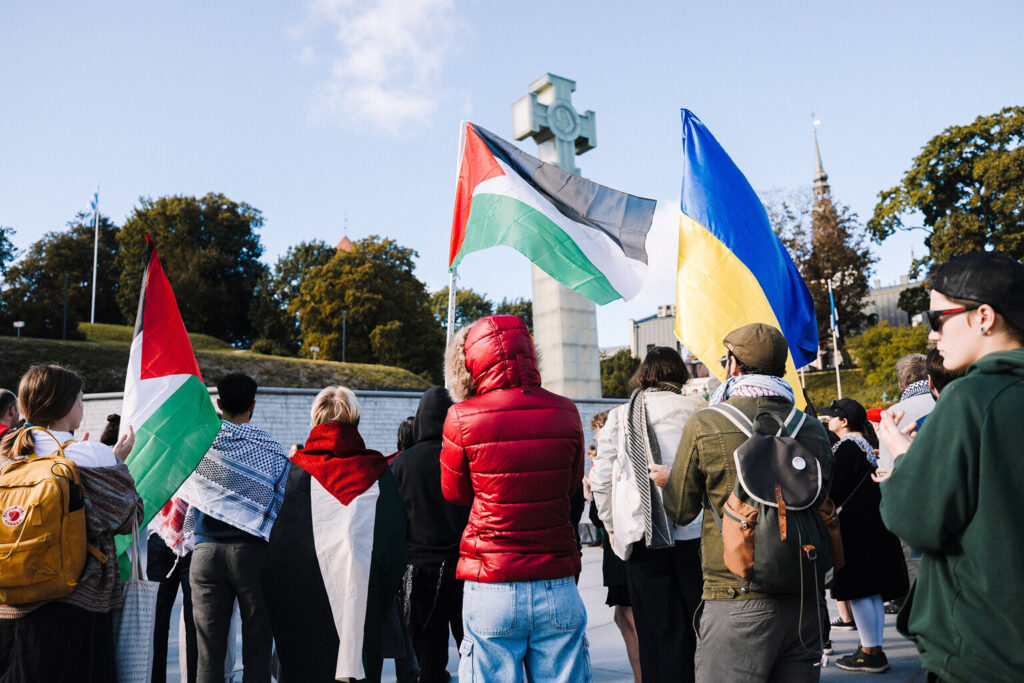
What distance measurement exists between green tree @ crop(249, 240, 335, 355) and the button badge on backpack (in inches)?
1896

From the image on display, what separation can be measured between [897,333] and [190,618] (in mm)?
43220

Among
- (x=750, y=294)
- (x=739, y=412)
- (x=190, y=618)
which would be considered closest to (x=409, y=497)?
(x=190, y=618)

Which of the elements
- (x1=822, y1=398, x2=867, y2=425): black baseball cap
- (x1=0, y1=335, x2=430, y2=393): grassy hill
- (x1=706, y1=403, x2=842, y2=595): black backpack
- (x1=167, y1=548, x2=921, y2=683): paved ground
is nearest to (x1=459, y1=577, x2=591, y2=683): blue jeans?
(x1=706, y1=403, x2=842, y2=595): black backpack

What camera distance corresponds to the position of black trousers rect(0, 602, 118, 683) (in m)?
3.19

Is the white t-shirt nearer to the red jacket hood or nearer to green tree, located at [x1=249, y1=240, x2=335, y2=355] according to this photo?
the red jacket hood

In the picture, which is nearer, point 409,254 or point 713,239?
point 713,239

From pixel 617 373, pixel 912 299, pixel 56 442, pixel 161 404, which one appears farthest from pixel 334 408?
pixel 617 373

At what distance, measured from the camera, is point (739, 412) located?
308 centimetres

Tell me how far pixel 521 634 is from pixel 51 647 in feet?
6.27

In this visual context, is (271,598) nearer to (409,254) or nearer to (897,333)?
(897,333)

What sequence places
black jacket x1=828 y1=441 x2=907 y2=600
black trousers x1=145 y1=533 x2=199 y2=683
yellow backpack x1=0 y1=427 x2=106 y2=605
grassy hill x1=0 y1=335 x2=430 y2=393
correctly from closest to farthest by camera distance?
yellow backpack x1=0 y1=427 x2=106 y2=605
black trousers x1=145 y1=533 x2=199 y2=683
black jacket x1=828 y1=441 x2=907 y2=600
grassy hill x1=0 y1=335 x2=430 y2=393

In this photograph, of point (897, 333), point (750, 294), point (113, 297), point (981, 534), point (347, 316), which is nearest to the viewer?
point (981, 534)

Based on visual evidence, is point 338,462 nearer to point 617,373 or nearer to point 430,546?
point 430,546

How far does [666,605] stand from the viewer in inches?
157
